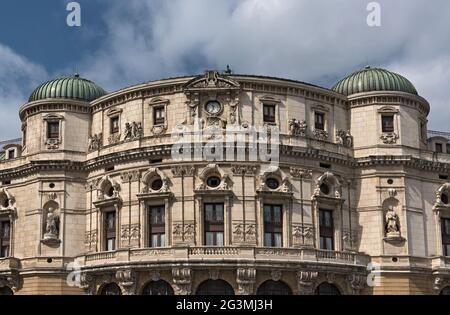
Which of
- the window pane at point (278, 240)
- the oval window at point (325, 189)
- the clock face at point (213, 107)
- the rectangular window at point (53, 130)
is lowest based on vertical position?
the window pane at point (278, 240)

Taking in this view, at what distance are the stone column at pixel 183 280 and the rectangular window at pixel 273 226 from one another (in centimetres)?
648

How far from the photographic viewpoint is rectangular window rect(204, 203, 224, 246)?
6025cm

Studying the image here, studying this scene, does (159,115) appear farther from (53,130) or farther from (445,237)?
(445,237)

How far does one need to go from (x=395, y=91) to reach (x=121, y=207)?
23952mm

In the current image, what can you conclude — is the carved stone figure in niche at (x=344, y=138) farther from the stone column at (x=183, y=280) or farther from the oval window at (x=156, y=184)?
the stone column at (x=183, y=280)

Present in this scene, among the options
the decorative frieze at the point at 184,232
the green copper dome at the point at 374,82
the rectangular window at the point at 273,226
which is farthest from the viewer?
the green copper dome at the point at 374,82

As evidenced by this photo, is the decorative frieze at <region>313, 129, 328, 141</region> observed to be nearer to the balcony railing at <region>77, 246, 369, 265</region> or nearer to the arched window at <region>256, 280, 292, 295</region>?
the balcony railing at <region>77, 246, 369, 265</region>

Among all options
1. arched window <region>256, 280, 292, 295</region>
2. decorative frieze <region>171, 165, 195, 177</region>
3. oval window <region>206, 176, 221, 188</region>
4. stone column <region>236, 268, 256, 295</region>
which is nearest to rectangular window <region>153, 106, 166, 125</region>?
decorative frieze <region>171, 165, 195, 177</region>

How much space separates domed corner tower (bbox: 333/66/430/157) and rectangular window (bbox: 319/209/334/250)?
625 cm

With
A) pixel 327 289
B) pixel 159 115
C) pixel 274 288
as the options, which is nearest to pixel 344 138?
pixel 327 289

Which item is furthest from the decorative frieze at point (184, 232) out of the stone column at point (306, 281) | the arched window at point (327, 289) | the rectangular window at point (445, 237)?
the rectangular window at point (445, 237)

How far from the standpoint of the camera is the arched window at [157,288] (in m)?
59.0
